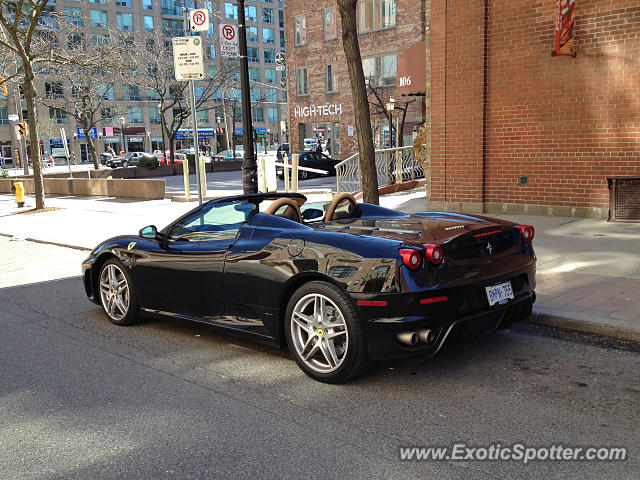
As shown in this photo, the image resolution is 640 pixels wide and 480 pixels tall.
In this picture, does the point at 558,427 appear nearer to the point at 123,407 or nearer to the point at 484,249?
the point at 484,249

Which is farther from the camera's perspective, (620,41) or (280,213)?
(620,41)

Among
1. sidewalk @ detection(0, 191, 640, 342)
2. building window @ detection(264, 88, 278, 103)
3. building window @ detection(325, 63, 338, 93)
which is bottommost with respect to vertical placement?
sidewalk @ detection(0, 191, 640, 342)

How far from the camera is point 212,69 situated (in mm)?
74062

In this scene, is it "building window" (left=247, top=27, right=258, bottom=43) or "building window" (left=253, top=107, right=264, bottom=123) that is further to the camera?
"building window" (left=253, top=107, right=264, bottom=123)

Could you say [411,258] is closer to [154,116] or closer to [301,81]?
[301,81]

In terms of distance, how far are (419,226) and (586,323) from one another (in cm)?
182

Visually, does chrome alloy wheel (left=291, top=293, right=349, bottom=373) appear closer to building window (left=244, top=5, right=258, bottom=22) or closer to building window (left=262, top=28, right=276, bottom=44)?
building window (left=244, top=5, right=258, bottom=22)

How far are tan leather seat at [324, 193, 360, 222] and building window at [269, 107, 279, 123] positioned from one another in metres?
85.6

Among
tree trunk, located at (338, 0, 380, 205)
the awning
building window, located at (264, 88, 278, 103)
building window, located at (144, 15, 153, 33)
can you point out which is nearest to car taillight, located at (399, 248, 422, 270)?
tree trunk, located at (338, 0, 380, 205)

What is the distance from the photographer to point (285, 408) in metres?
3.97

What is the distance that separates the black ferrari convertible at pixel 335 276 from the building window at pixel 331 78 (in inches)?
1411

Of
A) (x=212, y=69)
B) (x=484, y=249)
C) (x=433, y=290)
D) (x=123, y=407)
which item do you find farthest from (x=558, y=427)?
(x=212, y=69)

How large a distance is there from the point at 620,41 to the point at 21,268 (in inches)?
423

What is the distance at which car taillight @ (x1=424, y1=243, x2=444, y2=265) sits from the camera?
4.05 metres
